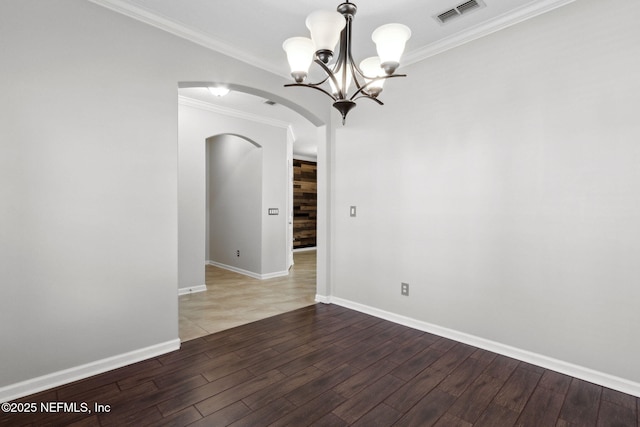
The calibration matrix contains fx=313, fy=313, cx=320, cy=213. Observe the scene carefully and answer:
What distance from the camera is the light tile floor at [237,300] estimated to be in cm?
325

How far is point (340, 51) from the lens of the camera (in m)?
1.97

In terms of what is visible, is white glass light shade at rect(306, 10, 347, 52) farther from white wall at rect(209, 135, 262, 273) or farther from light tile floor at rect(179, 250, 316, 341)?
white wall at rect(209, 135, 262, 273)

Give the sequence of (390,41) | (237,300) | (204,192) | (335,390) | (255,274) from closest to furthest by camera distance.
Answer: (390,41) → (335,390) → (237,300) → (204,192) → (255,274)

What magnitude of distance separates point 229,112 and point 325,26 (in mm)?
3499

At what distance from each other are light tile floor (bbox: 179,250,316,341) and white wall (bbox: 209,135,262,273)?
1.53ft

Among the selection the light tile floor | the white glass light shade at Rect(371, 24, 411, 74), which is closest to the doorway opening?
the light tile floor

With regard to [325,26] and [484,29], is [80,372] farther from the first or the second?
[484,29]

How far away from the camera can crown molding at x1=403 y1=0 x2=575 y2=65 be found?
2314mm

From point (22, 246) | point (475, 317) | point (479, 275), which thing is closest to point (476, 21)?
point (479, 275)

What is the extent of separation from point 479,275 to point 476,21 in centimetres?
210

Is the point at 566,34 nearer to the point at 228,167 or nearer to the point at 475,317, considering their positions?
the point at 475,317

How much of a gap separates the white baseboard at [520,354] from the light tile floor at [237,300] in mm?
1041

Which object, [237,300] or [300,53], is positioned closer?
[300,53]

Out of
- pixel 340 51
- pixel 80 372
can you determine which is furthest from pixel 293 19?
pixel 80 372
